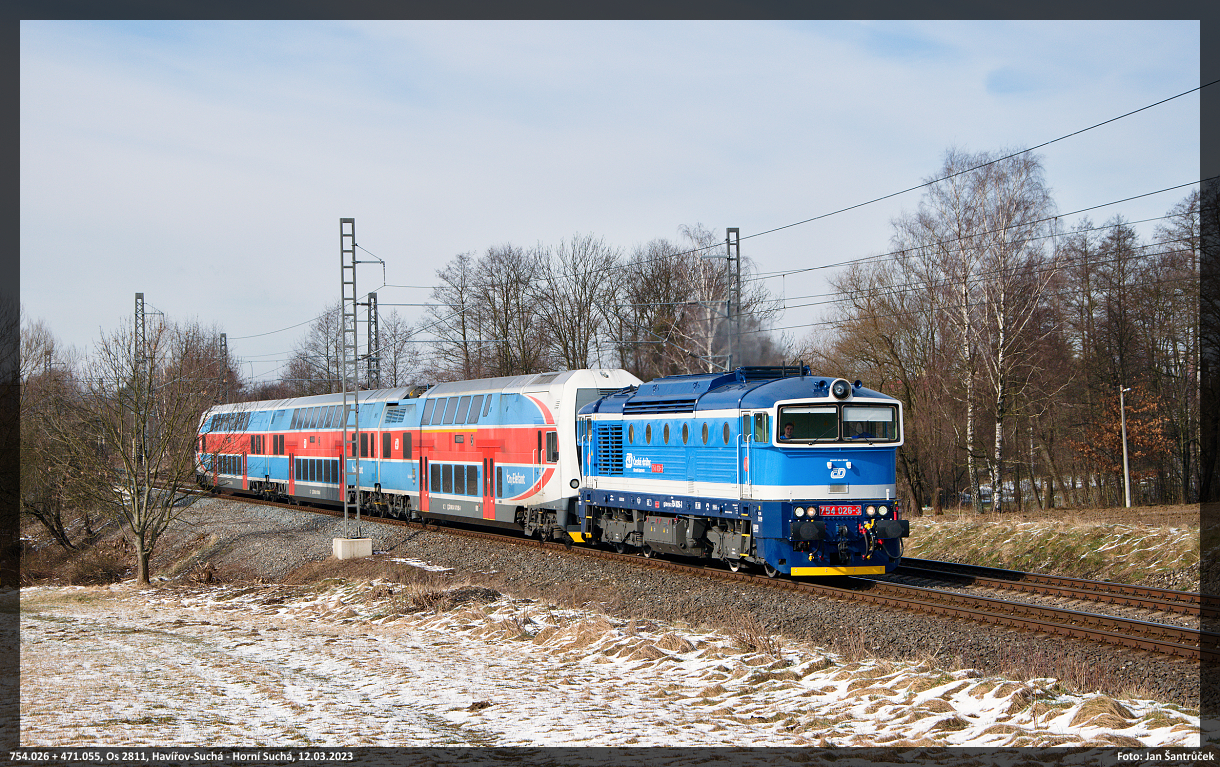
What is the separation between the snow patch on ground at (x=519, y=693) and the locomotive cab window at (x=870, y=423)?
16.5ft

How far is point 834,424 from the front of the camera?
16172mm

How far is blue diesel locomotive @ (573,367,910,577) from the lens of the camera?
52.5 feet

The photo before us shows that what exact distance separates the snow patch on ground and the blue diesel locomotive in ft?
11.7

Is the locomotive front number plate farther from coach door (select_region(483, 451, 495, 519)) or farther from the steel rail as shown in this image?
coach door (select_region(483, 451, 495, 519))

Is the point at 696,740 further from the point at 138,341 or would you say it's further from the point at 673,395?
the point at 138,341

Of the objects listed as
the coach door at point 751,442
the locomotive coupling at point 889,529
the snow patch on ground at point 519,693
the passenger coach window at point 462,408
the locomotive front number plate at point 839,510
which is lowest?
the snow patch on ground at point 519,693

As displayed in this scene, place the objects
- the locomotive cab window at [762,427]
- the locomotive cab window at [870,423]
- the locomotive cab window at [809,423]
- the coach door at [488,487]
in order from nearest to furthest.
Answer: the locomotive cab window at [809,423] < the locomotive cab window at [762,427] < the locomotive cab window at [870,423] < the coach door at [488,487]

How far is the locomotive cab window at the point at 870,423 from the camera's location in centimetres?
1623

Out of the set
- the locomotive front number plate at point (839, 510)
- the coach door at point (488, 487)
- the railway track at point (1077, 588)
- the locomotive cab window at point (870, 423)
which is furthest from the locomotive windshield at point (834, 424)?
the coach door at point (488, 487)

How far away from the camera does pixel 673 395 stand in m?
19.6

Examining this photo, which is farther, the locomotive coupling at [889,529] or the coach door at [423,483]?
the coach door at [423,483]

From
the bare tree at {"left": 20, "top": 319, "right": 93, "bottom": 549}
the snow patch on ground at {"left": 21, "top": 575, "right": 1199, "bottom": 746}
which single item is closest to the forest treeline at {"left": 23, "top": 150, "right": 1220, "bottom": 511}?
the bare tree at {"left": 20, "top": 319, "right": 93, "bottom": 549}

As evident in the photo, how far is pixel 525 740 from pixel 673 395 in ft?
38.4

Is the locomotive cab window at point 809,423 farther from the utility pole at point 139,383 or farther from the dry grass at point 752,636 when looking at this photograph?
the utility pole at point 139,383
